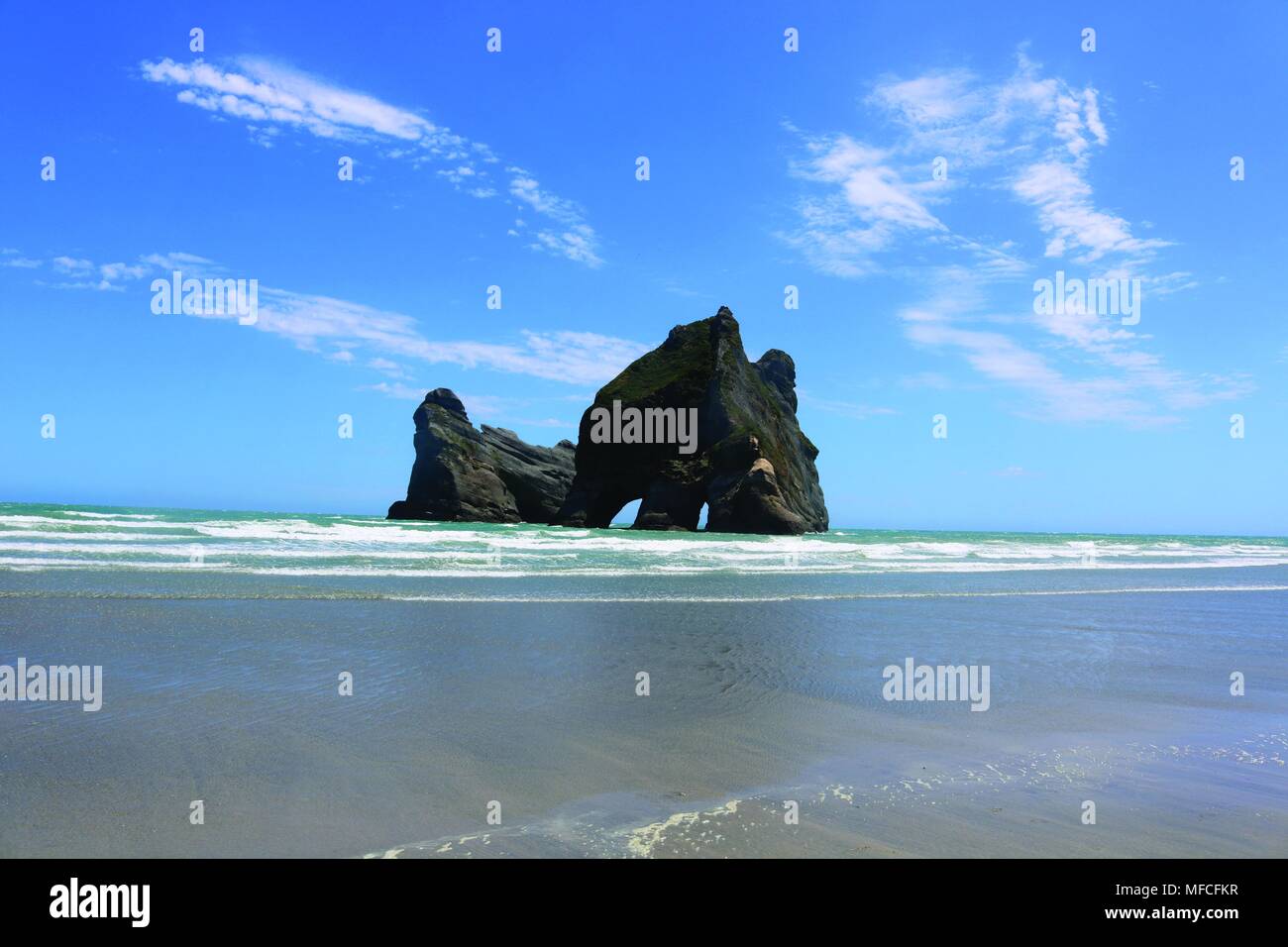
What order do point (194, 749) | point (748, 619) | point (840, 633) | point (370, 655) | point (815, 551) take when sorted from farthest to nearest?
point (815, 551), point (748, 619), point (840, 633), point (370, 655), point (194, 749)

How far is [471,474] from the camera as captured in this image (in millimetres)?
78438

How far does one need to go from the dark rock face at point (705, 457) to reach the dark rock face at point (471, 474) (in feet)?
36.0

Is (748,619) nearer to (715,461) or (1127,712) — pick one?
(1127,712)

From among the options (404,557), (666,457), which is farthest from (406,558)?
(666,457)

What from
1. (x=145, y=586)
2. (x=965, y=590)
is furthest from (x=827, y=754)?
(x=965, y=590)

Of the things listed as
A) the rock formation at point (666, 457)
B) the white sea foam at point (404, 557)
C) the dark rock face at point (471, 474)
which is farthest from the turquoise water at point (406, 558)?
the dark rock face at point (471, 474)

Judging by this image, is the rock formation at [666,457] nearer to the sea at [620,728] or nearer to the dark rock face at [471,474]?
the dark rock face at [471,474]

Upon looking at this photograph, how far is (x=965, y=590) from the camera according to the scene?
18672mm

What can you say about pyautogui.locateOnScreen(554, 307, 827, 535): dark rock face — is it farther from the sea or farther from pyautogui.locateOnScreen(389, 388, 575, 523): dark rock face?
the sea

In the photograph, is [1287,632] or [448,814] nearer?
[448,814]

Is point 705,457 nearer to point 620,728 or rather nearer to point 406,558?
point 406,558

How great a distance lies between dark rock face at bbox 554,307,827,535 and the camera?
59344 millimetres

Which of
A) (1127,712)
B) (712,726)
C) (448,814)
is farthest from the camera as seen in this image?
(1127,712)
